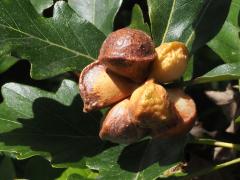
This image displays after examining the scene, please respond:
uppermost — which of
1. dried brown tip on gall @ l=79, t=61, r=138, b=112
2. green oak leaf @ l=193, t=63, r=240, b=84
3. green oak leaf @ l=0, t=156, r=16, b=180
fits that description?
dried brown tip on gall @ l=79, t=61, r=138, b=112

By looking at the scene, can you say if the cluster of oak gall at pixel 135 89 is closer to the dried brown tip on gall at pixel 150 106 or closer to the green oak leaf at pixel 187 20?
the dried brown tip on gall at pixel 150 106

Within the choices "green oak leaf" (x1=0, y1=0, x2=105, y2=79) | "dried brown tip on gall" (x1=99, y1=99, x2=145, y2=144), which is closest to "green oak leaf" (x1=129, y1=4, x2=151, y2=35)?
"green oak leaf" (x1=0, y1=0, x2=105, y2=79)

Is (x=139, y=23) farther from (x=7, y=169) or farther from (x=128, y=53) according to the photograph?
(x=7, y=169)

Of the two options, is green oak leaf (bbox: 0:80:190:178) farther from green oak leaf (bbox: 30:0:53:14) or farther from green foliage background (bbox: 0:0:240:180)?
green oak leaf (bbox: 30:0:53:14)

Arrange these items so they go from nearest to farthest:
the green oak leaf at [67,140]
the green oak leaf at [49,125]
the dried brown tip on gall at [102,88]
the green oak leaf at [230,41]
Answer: the dried brown tip on gall at [102,88] < the green oak leaf at [67,140] < the green oak leaf at [49,125] < the green oak leaf at [230,41]

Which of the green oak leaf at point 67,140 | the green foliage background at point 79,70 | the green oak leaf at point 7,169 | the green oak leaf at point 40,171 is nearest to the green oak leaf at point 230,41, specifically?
the green foliage background at point 79,70

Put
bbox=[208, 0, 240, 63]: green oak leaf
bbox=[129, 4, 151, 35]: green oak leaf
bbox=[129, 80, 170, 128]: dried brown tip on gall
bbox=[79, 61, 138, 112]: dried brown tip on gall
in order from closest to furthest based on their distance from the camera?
bbox=[129, 80, 170, 128]: dried brown tip on gall → bbox=[79, 61, 138, 112]: dried brown tip on gall → bbox=[129, 4, 151, 35]: green oak leaf → bbox=[208, 0, 240, 63]: green oak leaf
